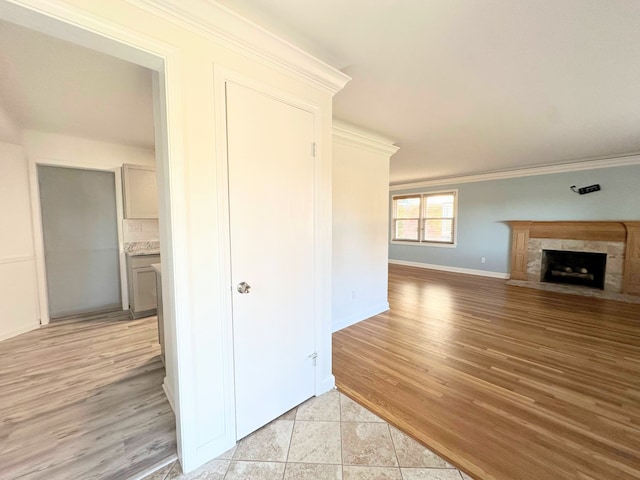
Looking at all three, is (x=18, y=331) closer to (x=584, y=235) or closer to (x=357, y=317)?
(x=357, y=317)

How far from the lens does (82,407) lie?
75.1 inches

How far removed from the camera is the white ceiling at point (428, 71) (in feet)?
4.64

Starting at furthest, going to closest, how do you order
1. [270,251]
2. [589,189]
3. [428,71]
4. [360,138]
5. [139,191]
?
1. [589,189]
2. [139,191]
3. [360,138]
4. [428,71]
5. [270,251]

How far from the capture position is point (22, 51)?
163 cm

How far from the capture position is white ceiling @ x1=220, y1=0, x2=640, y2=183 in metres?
1.39

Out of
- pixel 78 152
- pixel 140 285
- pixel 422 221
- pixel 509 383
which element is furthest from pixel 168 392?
pixel 422 221

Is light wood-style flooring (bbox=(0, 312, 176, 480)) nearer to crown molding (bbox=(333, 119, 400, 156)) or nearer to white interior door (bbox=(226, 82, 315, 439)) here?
white interior door (bbox=(226, 82, 315, 439))

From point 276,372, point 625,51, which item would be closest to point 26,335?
point 276,372

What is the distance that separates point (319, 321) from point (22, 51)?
8.74 ft

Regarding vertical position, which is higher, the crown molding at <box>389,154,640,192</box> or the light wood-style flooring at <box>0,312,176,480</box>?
the crown molding at <box>389,154,640,192</box>

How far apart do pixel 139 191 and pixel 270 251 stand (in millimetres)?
3209

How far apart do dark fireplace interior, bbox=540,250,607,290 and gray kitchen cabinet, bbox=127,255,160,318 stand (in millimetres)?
7392

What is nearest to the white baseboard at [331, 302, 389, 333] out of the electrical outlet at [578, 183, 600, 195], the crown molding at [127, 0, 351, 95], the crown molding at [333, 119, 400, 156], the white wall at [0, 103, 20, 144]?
the crown molding at [333, 119, 400, 156]

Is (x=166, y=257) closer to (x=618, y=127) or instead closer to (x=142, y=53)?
(x=142, y=53)
